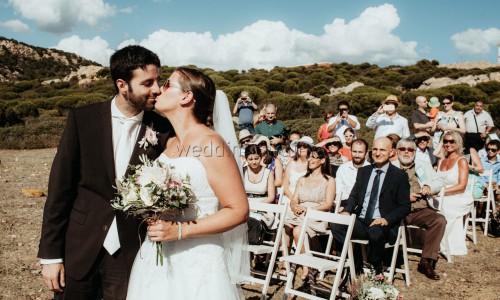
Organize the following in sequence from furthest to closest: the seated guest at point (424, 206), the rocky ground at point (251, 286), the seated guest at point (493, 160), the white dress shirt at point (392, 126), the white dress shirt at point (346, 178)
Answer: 1. the white dress shirt at point (392, 126)
2. the seated guest at point (493, 160)
3. the white dress shirt at point (346, 178)
4. the seated guest at point (424, 206)
5. the rocky ground at point (251, 286)

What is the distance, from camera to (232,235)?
9.66 ft

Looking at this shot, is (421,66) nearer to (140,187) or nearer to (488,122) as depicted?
(488,122)

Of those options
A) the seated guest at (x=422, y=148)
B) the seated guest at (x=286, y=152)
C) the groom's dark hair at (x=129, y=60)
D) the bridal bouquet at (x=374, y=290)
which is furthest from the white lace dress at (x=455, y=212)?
the groom's dark hair at (x=129, y=60)

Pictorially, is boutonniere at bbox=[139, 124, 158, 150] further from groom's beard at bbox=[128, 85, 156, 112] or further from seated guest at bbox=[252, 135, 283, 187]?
seated guest at bbox=[252, 135, 283, 187]

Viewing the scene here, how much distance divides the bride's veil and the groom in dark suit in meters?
2.60

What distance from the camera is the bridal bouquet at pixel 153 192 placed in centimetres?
221

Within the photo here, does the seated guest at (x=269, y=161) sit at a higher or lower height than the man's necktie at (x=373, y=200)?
higher

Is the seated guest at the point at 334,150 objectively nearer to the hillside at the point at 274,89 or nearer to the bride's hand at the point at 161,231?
the bride's hand at the point at 161,231

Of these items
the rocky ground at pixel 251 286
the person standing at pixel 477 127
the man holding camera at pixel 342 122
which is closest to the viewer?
the rocky ground at pixel 251 286

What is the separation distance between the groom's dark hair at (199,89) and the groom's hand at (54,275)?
3.85ft

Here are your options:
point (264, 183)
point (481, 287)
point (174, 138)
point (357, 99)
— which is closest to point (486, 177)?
point (481, 287)

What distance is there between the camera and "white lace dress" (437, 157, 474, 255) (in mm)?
6922

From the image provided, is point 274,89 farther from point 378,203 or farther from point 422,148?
point 378,203

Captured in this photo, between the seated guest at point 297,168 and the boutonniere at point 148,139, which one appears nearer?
the boutonniere at point 148,139
